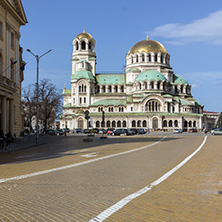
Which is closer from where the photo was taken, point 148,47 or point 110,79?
point 148,47

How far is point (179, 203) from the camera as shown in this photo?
7.06 m

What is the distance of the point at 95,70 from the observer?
112m

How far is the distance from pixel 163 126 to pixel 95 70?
3244 centimetres

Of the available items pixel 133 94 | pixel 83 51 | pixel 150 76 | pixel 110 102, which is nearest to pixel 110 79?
pixel 110 102

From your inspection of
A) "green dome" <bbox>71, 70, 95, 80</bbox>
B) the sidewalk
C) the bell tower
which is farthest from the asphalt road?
the bell tower

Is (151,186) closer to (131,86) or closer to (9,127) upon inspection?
(9,127)

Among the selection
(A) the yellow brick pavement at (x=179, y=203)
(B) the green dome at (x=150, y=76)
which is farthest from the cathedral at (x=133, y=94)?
(A) the yellow brick pavement at (x=179, y=203)

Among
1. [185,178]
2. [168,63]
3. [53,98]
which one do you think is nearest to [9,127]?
[185,178]

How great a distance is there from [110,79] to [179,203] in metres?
106

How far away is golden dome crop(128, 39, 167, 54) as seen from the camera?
359ft

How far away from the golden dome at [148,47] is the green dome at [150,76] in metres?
9.27

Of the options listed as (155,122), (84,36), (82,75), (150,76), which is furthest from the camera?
(84,36)

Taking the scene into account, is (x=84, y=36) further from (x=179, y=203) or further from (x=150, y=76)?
(x=179, y=203)

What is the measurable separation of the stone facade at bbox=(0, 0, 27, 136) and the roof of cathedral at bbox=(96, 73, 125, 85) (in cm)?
7253
